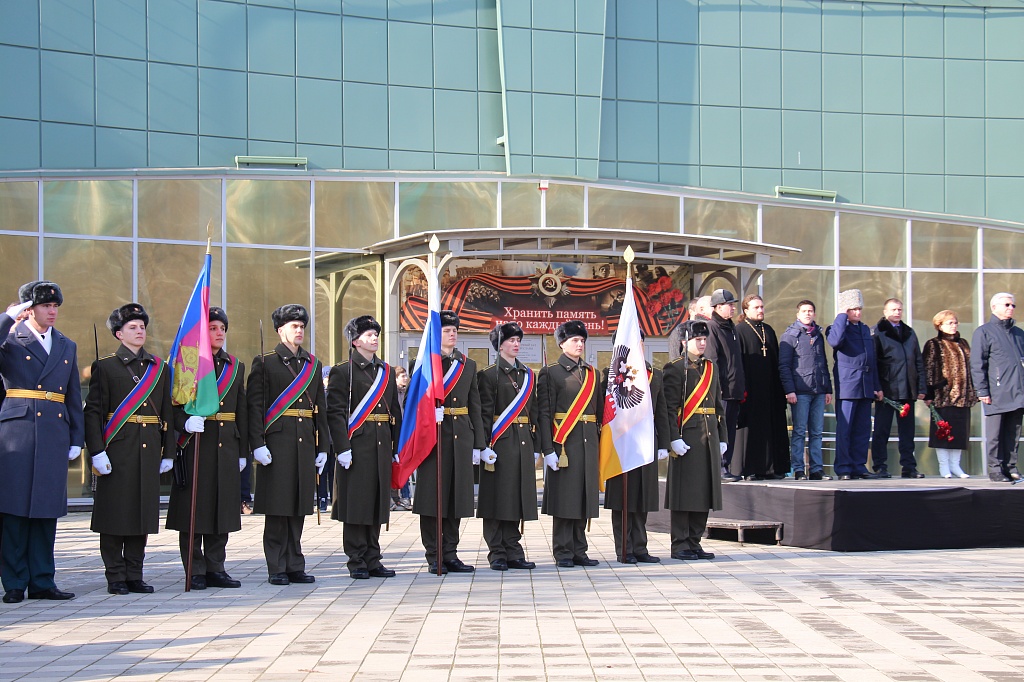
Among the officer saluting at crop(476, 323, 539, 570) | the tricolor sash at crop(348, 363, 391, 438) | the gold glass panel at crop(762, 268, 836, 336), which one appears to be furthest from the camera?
the gold glass panel at crop(762, 268, 836, 336)

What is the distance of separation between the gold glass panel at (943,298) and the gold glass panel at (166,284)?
10565mm

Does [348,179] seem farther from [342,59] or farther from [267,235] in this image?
[342,59]

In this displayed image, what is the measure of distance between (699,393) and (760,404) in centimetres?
251

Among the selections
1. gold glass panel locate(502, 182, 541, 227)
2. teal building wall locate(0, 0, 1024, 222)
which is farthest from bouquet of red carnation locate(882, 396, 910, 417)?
teal building wall locate(0, 0, 1024, 222)

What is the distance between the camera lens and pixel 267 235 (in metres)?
17.7

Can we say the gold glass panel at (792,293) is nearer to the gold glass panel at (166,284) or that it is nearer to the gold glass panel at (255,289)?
the gold glass panel at (255,289)

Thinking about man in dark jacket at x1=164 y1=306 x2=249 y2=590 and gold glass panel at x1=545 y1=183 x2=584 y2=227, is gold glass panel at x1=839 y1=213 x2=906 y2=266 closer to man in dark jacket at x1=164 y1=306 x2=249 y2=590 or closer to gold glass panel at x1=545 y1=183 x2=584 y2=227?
gold glass panel at x1=545 y1=183 x2=584 y2=227

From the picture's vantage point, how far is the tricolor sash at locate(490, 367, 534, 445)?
969 cm

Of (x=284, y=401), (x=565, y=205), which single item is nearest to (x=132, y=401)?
(x=284, y=401)

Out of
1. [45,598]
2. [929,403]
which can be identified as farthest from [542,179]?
[45,598]

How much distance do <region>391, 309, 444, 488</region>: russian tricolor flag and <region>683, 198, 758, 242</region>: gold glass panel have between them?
10615 millimetres

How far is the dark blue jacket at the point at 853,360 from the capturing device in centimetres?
1305

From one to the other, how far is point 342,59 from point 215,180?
11.2 feet

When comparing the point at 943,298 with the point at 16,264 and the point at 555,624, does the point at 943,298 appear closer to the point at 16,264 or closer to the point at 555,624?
the point at 16,264
